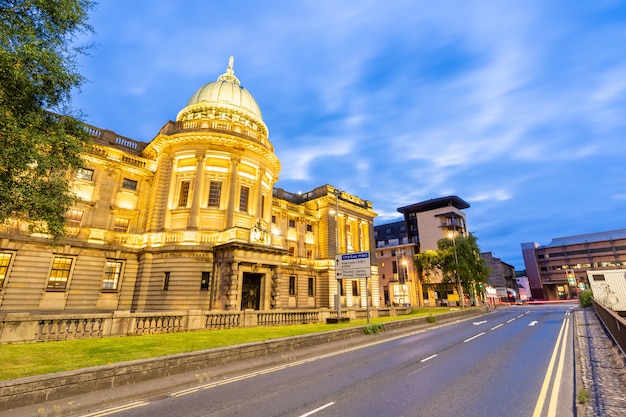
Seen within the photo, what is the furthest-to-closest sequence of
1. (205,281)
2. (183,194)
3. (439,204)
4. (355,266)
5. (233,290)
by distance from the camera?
1. (439,204)
2. (183,194)
3. (205,281)
4. (233,290)
5. (355,266)

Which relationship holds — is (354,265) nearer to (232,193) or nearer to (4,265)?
(232,193)

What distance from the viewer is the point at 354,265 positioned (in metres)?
20.3

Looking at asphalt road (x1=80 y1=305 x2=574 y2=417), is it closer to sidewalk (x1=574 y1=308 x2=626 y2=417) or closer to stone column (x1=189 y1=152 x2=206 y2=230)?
sidewalk (x1=574 y1=308 x2=626 y2=417)

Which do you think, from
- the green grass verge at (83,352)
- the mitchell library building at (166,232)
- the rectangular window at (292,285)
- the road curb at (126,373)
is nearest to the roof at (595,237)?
the rectangular window at (292,285)

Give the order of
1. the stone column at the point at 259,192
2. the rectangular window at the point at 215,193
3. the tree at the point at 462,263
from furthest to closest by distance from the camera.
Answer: the tree at the point at 462,263 → the stone column at the point at 259,192 → the rectangular window at the point at 215,193

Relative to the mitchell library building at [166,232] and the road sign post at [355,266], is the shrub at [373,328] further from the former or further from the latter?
the mitchell library building at [166,232]

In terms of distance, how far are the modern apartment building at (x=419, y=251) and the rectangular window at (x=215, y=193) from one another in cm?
4383

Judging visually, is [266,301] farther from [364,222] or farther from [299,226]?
[364,222]

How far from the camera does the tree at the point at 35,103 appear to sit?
1041cm

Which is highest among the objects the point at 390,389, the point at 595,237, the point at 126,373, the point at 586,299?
the point at 595,237

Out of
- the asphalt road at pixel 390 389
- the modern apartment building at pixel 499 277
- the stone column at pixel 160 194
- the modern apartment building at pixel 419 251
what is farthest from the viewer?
the modern apartment building at pixel 499 277

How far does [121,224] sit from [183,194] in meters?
6.55

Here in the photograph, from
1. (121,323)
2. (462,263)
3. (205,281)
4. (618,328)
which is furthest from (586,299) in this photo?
(121,323)

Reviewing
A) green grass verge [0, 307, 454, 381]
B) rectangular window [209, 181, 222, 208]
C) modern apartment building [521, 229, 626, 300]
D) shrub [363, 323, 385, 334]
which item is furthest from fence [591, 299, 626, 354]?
modern apartment building [521, 229, 626, 300]
